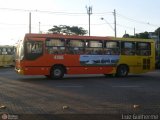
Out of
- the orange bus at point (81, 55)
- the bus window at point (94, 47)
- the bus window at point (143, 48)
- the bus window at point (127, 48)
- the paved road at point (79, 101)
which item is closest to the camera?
the paved road at point (79, 101)

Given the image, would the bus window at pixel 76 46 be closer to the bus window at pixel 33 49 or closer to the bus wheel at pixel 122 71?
the bus window at pixel 33 49

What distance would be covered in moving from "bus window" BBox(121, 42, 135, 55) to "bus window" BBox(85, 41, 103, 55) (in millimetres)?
1836

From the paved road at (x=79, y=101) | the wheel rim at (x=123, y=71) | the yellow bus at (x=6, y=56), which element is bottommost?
the paved road at (x=79, y=101)

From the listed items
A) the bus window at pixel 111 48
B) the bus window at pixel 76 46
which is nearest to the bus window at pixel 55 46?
the bus window at pixel 76 46

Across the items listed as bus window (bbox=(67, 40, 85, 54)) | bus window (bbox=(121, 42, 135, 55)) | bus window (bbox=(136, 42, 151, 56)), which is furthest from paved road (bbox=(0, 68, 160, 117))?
bus window (bbox=(136, 42, 151, 56))

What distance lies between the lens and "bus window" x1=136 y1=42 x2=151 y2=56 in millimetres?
A: 30188

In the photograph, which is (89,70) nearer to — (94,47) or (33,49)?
(94,47)

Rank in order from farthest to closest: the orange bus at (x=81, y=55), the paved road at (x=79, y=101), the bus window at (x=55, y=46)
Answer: the bus window at (x=55, y=46) → the orange bus at (x=81, y=55) → the paved road at (x=79, y=101)

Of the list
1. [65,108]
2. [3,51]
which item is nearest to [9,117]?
[65,108]

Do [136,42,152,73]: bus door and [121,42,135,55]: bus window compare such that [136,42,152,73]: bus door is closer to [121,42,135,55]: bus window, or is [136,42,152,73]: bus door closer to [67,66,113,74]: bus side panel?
[121,42,135,55]: bus window

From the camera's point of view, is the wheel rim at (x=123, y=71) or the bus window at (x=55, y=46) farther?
the wheel rim at (x=123, y=71)

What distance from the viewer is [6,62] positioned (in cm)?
4778

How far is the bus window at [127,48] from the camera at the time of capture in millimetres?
29439

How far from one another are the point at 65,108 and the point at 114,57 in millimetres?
15975
